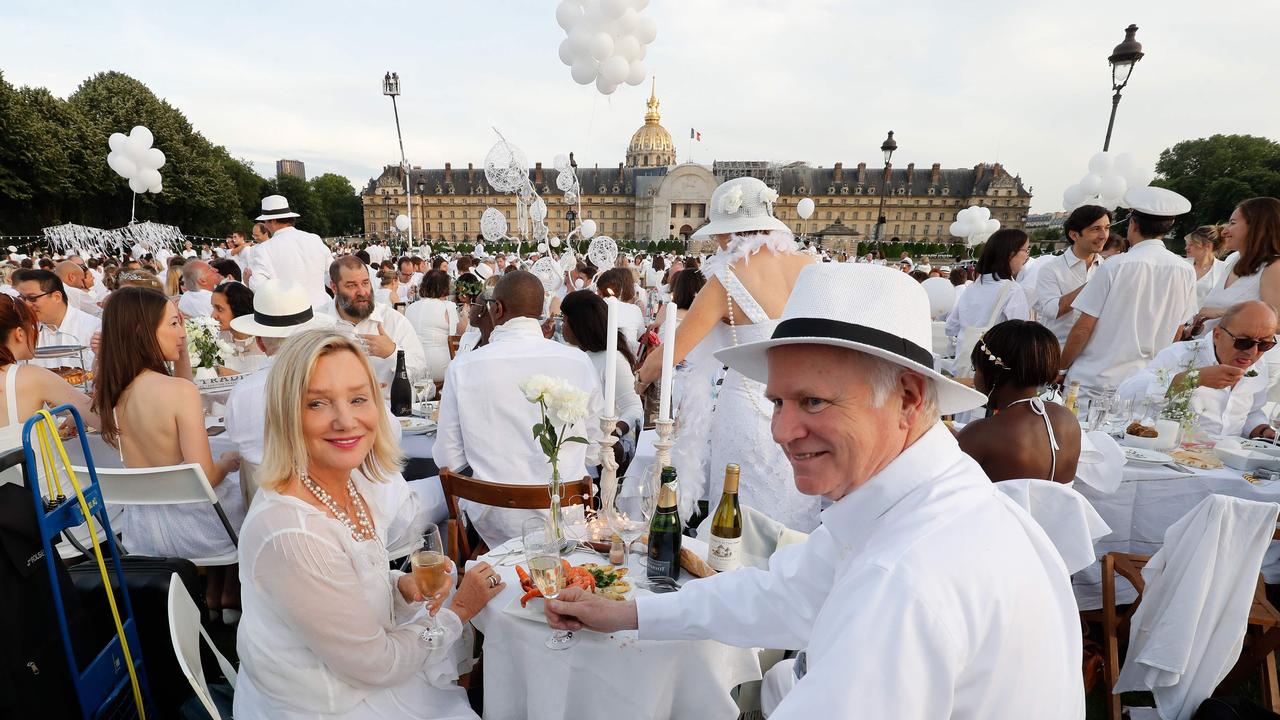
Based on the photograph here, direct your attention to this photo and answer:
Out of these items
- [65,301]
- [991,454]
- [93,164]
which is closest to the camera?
[991,454]

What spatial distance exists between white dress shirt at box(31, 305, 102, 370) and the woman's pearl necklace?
470cm

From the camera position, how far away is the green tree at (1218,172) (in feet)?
119

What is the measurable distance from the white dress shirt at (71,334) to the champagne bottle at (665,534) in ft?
18.2

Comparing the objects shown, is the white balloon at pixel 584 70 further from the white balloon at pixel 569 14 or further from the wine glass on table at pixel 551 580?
the wine glass on table at pixel 551 580

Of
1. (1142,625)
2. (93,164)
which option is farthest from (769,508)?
(93,164)

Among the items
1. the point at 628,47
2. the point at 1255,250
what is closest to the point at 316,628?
the point at 1255,250

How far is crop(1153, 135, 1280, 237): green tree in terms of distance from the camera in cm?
3625

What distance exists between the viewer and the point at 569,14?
7.47m

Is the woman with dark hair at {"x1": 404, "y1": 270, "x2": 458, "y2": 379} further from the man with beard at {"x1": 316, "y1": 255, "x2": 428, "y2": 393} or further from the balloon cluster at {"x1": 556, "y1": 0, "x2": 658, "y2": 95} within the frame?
the balloon cluster at {"x1": 556, "y1": 0, "x2": 658, "y2": 95}

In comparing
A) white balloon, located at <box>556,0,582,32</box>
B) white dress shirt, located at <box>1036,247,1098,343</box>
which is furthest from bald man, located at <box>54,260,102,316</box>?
white dress shirt, located at <box>1036,247,1098,343</box>

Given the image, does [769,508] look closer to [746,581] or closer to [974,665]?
[746,581]

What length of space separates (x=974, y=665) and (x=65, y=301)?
7.29 m

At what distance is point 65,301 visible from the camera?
525 cm

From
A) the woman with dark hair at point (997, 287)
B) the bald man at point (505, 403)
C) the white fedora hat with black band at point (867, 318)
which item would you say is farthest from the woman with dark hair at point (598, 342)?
the woman with dark hair at point (997, 287)
